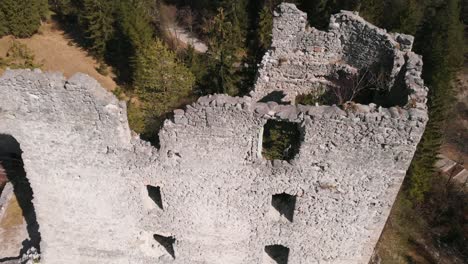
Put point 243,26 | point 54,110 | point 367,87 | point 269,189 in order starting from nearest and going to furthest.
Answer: point 54,110, point 269,189, point 367,87, point 243,26

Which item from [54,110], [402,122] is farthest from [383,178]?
[54,110]

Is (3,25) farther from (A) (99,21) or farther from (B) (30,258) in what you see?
(B) (30,258)

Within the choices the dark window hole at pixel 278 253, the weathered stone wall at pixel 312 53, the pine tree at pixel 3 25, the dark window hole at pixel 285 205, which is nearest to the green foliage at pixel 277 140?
the weathered stone wall at pixel 312 53

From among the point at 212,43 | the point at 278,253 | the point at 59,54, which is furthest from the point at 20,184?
the point at 59,54

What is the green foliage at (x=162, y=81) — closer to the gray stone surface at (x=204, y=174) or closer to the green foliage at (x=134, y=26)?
the green foliage at (x=134, y=26)

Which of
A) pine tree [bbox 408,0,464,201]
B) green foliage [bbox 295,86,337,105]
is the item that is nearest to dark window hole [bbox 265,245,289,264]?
green foliage [bbox 295,86,337,105]

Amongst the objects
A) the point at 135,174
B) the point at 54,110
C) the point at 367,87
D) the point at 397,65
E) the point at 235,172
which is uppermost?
the point at 397,65

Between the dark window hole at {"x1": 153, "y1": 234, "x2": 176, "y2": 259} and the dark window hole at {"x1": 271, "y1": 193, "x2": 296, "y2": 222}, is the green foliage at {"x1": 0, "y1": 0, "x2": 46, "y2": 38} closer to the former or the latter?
the dark window hole at {"x1": 153, "y1": 234, "x2": 176, "y2": 259}

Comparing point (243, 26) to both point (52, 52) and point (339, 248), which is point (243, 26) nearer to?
point (52, 52)
